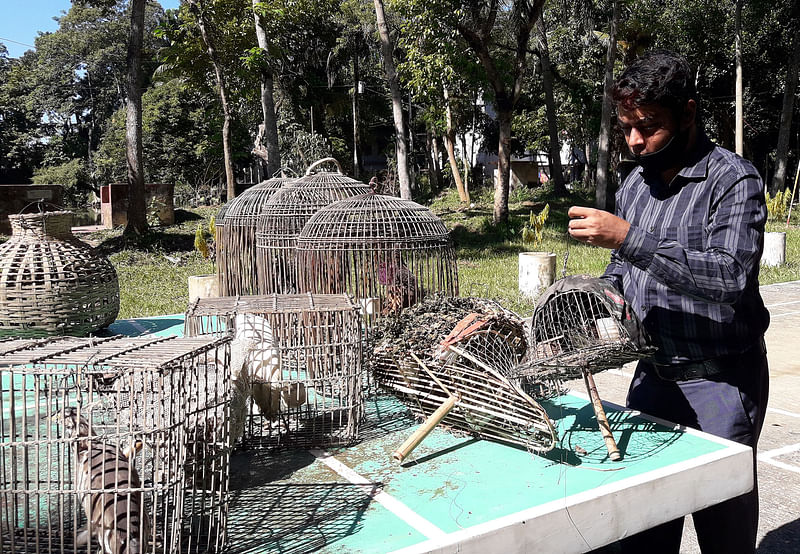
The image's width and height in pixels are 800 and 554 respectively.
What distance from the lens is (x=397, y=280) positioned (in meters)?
5.22

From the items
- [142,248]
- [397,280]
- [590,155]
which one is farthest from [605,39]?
[397,280]

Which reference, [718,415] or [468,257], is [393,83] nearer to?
[468,257]

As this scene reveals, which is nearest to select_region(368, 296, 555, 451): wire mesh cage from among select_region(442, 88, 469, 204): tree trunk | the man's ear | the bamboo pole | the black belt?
the bamboo pole

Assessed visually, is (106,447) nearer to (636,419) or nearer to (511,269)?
(636,419)

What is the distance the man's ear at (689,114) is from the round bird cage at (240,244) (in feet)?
16.0

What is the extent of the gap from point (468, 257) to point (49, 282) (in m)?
9.67

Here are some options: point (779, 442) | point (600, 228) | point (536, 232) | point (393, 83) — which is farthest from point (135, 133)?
point (600, 228)

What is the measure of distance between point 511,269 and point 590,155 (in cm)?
1966

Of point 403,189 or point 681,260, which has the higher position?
point 403,189

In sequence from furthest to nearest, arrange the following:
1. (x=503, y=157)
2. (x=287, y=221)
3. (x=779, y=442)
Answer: (x=503, y=157) < (x=287, y=221) < (x=779, y=442)

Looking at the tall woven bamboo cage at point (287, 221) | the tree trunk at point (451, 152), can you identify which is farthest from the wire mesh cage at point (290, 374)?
the tree trunk at point (451, 152)

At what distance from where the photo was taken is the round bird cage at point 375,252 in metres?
5.08

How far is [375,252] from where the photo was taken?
511 cm

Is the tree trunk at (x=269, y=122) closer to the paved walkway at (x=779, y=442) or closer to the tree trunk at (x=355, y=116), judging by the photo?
the paved walkway at (x=779, y=442)
